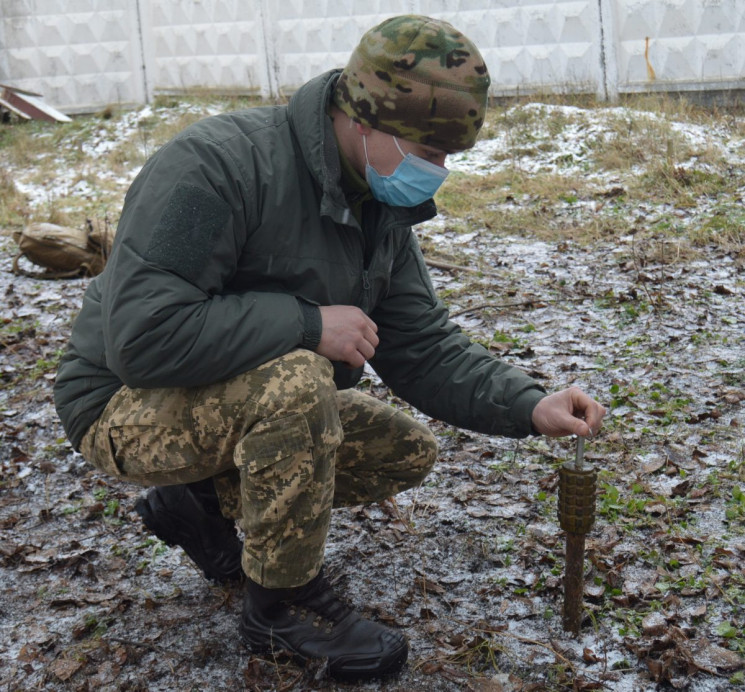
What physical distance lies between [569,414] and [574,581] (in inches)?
21.6

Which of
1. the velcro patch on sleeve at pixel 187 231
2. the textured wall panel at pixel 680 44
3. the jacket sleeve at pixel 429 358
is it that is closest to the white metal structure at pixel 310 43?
the textured wall panel at pixel 680 44

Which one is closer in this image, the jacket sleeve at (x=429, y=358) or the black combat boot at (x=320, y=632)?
the black combat boot at (x=320, y=632)

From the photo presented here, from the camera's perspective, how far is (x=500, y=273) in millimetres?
6293

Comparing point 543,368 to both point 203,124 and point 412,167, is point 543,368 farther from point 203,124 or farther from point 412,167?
point 203,124

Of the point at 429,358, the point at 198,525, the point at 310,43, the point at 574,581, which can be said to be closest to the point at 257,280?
the point at 429,358

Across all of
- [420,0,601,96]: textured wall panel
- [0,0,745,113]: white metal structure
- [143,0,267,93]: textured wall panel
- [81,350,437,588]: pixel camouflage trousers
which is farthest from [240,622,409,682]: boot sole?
[143,0,267,93]: textured wall panel

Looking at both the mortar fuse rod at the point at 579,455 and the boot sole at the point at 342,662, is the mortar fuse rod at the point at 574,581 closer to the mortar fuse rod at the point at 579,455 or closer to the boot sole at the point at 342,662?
the mortar fuse rod at the point at 579,455

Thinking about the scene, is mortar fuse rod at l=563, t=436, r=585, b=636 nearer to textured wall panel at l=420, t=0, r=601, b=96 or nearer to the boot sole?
the boot sole

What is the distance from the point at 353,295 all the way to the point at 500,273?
3.77m

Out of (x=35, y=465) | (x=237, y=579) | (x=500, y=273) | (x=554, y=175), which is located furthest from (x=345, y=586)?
(x=554, y=175)

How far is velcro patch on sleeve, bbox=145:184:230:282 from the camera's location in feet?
7.41

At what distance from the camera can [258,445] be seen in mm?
2328

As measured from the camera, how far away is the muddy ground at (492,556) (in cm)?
263

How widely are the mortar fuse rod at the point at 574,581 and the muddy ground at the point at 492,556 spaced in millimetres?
62
